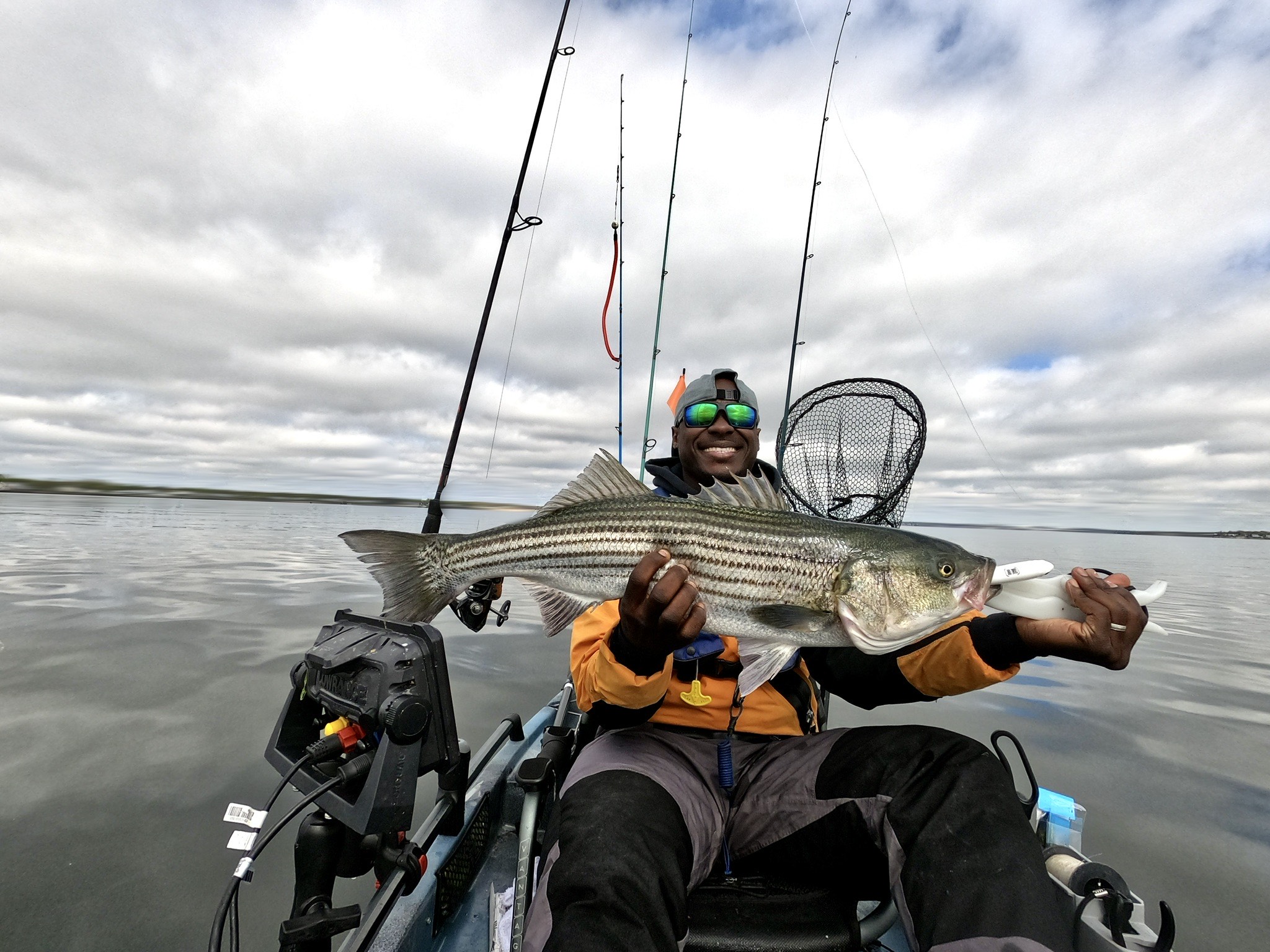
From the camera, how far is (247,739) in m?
6.75

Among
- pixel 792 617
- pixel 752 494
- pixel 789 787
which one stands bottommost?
pixel 789 787

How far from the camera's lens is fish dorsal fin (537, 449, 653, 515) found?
346cm

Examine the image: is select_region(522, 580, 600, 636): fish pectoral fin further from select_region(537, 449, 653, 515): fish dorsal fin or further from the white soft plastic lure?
the white soft plastic lure

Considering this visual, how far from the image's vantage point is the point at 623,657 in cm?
298

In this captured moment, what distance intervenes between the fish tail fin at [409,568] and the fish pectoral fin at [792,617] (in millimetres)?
1812

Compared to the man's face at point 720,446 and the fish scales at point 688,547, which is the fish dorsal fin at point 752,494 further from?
the man's face at point 720,446

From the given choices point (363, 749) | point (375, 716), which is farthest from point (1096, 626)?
point (363, 749)

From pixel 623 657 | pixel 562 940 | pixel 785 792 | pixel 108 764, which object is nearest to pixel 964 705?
pixel 785 792

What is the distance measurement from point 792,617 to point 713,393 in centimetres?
212

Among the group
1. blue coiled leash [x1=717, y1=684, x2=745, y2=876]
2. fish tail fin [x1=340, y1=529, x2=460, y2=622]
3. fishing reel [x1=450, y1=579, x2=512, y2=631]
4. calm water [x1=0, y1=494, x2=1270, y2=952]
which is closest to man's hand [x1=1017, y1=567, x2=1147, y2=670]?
blue coiled leash [x1=717, y1=684, x2=745, y2=876]

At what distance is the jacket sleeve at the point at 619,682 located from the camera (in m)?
2.96

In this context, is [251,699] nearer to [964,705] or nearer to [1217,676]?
[964,705]

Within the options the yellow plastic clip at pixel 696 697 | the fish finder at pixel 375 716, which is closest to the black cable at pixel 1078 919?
the yellow plastic clip at pixel 696 697

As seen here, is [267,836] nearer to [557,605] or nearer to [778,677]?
[557,605]
